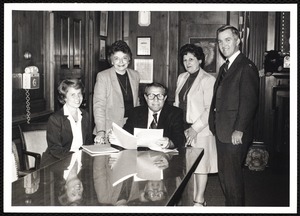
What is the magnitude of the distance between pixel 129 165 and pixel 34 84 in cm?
149

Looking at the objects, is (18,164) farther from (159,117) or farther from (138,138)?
(159,117)

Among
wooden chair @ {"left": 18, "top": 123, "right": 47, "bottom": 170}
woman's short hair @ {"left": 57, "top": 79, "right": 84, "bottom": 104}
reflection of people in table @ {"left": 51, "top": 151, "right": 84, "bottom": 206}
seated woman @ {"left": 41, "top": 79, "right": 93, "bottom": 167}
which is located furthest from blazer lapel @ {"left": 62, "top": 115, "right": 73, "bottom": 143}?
reflection of people in table @ {"left": 51, "top": 151, "right": 84, "bottom": 206}

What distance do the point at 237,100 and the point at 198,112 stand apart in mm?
597

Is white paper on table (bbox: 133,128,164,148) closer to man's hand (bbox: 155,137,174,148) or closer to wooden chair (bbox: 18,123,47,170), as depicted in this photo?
man's hand (bbox: 155,137,174,148)

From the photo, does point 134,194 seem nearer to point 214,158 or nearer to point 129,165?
point 129,165

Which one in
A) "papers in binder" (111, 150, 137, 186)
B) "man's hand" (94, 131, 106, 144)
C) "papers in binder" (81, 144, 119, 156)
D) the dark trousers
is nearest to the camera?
"papers in binder" (111, 150, 137, 186)

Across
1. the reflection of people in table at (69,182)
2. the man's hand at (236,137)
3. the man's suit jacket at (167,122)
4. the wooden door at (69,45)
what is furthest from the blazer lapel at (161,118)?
the wooden door at (69,45)

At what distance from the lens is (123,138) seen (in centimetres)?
305

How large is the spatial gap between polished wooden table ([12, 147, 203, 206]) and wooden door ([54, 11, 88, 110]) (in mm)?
1695

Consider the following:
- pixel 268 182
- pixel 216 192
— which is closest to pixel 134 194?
pixel 216 192

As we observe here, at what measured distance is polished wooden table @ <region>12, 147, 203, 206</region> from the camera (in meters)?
1.92

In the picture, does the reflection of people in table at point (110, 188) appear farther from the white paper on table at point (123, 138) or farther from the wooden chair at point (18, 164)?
the wooden chair at point (18, 164)

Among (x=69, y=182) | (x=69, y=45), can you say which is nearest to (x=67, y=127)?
(x=69, y=182)

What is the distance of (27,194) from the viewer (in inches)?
78.2
